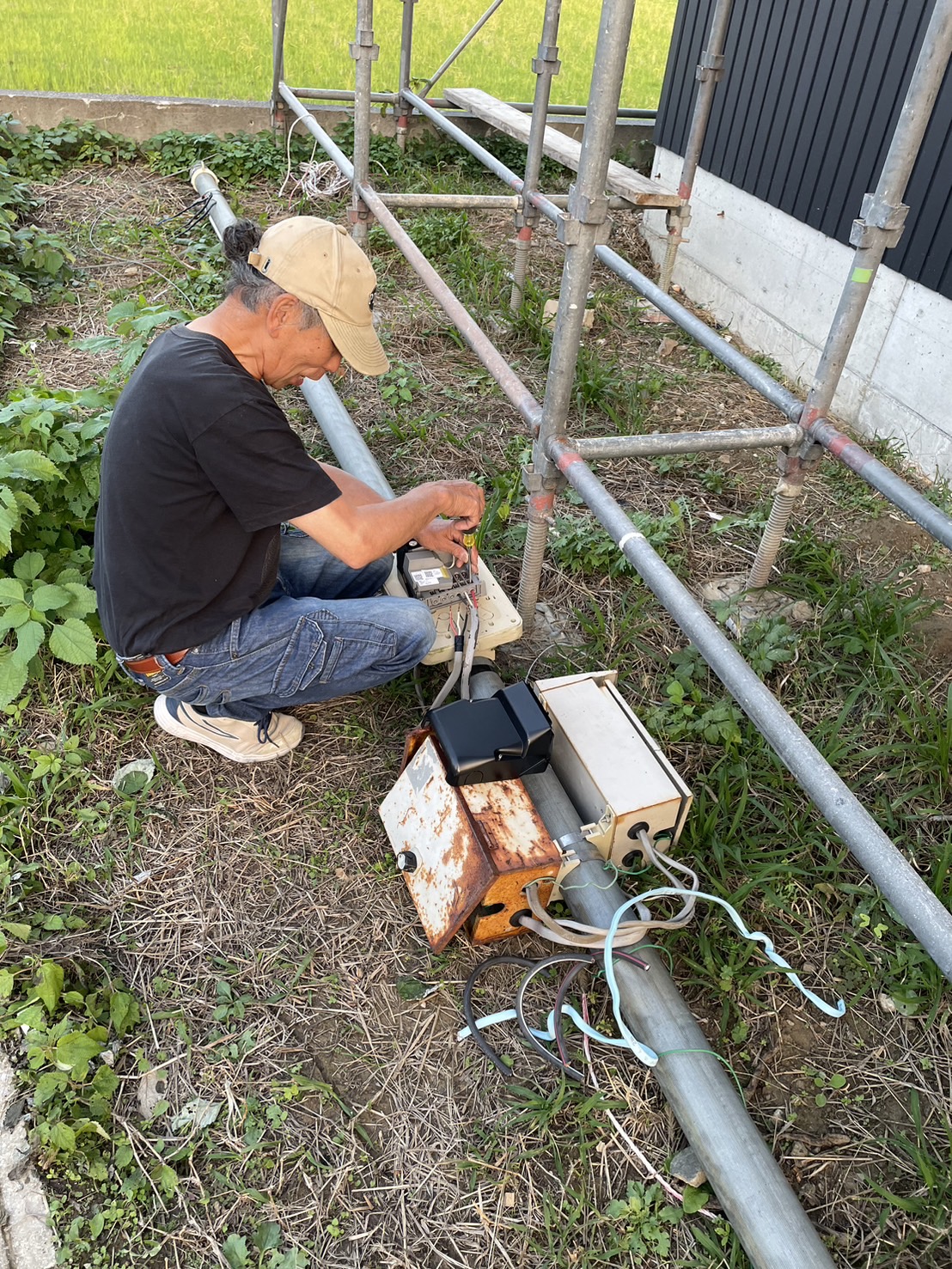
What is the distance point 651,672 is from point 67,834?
1724 mm

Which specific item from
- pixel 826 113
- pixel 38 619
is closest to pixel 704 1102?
pixel 38 619

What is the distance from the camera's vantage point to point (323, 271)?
6.65 feet

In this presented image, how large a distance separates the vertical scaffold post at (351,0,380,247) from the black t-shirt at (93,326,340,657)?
2862 millimetres

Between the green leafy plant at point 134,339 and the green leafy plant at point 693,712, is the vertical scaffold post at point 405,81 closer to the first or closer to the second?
the green leafy plant at point 134,339

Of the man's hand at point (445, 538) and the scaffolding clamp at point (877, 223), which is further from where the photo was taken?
the man's hand at point (445, 538)

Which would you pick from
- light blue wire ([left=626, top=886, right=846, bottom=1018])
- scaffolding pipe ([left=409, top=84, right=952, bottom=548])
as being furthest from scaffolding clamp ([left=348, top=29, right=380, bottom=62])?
light blue wire ([left=626, top=886, right=846, bottom=1018])

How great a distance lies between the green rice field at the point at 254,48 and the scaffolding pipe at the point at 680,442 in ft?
18.7

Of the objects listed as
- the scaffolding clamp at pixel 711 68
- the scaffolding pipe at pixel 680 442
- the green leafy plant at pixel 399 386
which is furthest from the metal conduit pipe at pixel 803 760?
the scaffolding clamp at pixel 711 68

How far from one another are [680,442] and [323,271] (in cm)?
106

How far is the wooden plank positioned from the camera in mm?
4863

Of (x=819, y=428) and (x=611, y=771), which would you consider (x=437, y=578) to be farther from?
(x=819, y=428)

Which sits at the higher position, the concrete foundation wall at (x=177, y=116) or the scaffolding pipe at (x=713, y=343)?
the scaffolding pipe at (x=713, y=343)

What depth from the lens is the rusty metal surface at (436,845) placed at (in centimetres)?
206

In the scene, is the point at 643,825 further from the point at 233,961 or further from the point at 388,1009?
the point at 233,961
